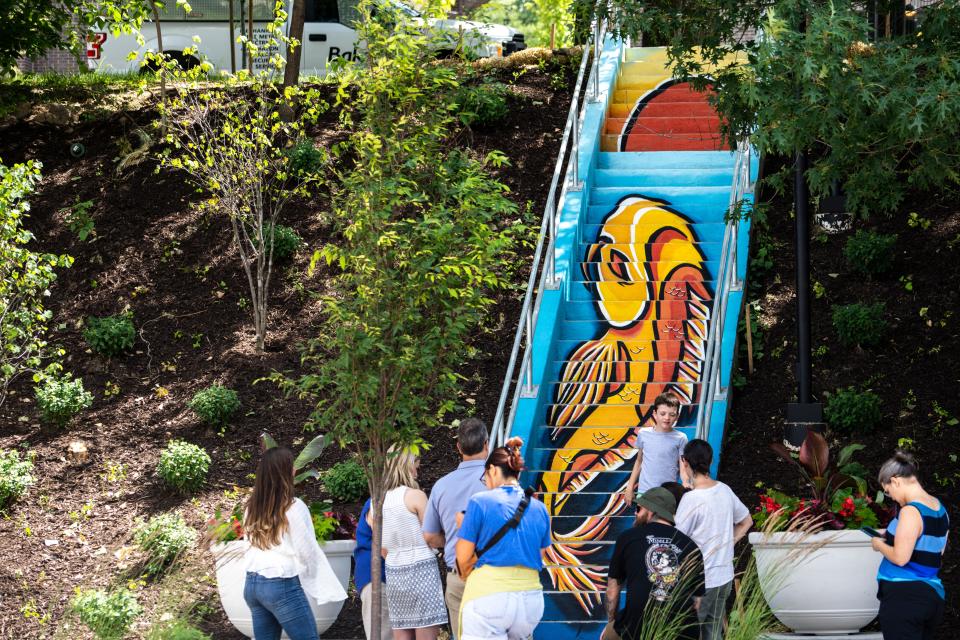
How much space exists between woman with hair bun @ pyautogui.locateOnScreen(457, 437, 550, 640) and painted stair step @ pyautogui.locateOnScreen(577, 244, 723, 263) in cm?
691

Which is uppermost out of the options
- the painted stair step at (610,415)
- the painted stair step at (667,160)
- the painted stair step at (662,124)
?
the painted stair step at (662,124)

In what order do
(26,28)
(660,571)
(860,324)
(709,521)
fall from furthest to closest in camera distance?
(26,28) → (860,324) → (709,521) → (660,571)

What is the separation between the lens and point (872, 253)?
1191 cm

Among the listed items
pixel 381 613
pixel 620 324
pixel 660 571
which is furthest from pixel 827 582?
pixel 620 324

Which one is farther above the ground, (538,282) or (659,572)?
(538,282)

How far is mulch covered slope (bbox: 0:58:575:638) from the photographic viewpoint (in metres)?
10.1

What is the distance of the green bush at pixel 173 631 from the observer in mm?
6227

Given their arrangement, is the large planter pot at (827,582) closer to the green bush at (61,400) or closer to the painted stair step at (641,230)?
the painted stair step at (641,230)

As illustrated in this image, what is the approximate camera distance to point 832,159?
8.28 metres

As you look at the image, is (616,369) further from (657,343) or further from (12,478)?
(12,478)

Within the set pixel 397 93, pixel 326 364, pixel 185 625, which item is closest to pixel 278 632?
pixel 185 625

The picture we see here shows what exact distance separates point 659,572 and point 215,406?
21.9 ft

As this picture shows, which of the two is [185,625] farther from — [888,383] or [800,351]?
[888,383]

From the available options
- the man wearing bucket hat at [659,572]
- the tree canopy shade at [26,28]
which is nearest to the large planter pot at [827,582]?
the man wearing bucket hat at [659,572]
